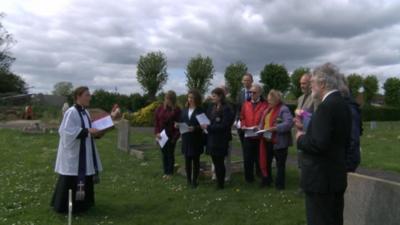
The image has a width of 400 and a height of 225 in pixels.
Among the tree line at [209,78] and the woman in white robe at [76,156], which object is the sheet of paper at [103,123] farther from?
the tree line at [209,78]

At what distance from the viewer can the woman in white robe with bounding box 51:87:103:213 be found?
27.0 feet

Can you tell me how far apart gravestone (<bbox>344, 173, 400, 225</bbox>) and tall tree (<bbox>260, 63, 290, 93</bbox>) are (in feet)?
157

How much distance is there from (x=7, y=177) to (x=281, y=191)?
260 inches

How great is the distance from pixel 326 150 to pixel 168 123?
6.95 metres

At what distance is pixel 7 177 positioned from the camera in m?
12.1

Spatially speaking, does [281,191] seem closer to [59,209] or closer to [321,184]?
[59,209]

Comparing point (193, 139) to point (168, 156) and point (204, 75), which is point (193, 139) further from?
point (204, 75)

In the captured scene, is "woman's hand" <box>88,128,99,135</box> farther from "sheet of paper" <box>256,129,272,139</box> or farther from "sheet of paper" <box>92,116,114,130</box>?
"sheet of paper" <box>256,129,272,139</box>

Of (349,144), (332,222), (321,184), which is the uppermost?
(349,144)

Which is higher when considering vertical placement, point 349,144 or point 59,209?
point 349,144

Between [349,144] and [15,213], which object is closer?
[349,144]

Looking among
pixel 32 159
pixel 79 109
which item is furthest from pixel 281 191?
pixel 32 159

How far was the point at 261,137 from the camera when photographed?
399 inches

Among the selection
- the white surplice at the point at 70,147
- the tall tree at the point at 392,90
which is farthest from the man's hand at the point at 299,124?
the tall tree at the point at 392,90
